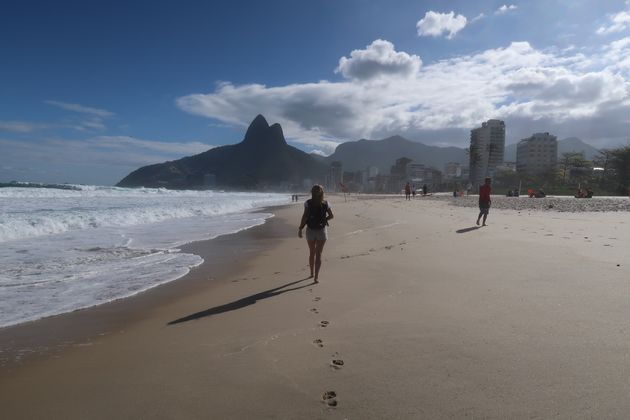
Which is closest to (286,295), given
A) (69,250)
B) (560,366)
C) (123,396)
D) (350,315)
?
(350,315)

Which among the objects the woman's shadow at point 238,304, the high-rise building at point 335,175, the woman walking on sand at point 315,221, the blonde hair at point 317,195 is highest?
the high-rise building at point 335,175

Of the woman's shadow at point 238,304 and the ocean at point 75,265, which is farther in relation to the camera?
the ocean at point 75,265

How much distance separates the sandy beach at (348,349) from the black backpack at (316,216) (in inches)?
36.8

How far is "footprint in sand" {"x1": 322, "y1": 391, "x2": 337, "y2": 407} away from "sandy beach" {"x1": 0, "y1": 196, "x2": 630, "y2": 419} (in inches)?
0.5

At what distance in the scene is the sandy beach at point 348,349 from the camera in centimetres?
237

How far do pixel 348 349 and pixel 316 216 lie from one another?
3.47m

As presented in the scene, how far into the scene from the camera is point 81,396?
103 inches

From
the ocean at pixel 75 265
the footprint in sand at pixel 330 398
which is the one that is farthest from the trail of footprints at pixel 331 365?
the ocean at pixel 75 265

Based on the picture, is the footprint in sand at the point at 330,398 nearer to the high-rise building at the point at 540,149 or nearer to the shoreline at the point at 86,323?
the shoreline at the point at 86,323

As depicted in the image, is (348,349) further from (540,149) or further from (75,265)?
(540,149)

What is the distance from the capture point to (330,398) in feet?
8.00

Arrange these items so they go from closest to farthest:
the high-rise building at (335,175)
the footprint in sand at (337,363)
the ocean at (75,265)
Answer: the footprint in sand at (337,363) → the ocean at (75,265) → the high-rise building at (335,175)

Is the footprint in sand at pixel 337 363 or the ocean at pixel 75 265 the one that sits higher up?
the footprint in sand at pixel 337 363

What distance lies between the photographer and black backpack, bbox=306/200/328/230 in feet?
21.1
